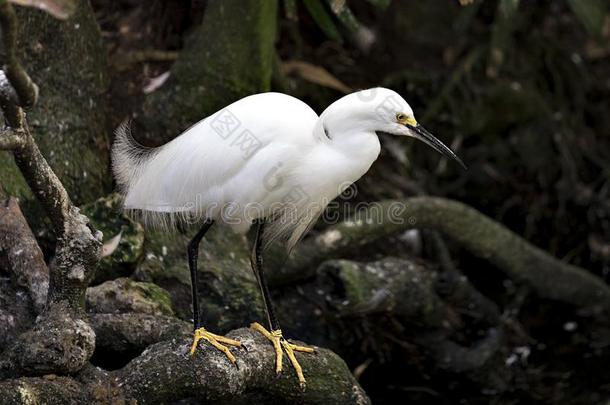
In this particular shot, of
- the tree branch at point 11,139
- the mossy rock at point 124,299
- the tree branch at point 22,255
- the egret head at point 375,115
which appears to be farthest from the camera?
the mossy rock at point 124,299

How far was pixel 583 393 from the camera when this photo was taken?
440 centimetres

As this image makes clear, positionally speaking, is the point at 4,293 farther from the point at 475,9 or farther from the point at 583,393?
the point at 475,9

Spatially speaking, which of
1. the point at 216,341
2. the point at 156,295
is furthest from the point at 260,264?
the point at 216,341

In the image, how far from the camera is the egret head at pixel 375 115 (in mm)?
2916

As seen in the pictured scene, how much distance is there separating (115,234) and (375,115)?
1204 millimetres

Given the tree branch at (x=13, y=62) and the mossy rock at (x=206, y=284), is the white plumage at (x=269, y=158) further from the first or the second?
the tree branch at (x=13, y=62)

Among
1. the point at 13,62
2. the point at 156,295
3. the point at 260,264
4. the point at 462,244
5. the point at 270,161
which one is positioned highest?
the point at 13,62

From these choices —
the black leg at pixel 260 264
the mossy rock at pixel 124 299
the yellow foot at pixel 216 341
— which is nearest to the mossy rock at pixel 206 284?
the mossy rock at pixel 124 299

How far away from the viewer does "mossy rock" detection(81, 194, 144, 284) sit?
140 inches

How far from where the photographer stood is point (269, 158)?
3.00 metres

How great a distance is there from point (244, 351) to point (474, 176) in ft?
10.5

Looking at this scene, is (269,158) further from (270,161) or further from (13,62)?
(13,62)

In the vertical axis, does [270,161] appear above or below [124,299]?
above

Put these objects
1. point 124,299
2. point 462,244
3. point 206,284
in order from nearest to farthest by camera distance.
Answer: point 124,299, point 206,284, point 462,244
